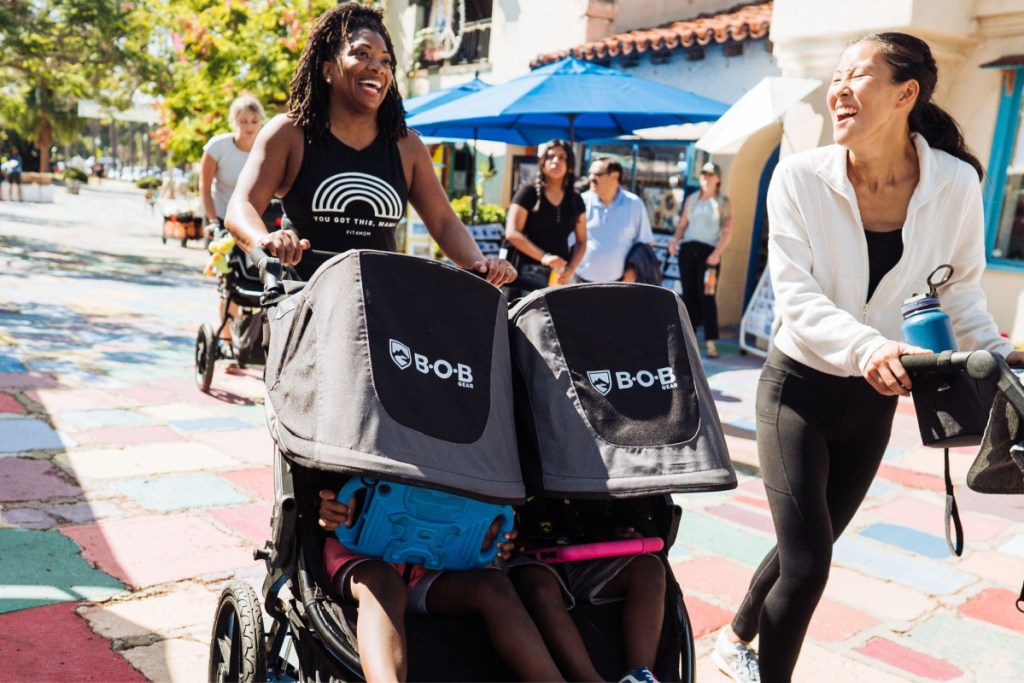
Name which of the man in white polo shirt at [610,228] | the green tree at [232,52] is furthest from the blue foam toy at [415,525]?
the green tree at [232,52]

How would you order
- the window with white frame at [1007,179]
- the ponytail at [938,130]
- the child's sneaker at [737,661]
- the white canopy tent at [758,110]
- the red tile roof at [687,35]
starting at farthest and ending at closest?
1. the red tile roof at [687,35]
2. the white canopy tent at [758,110]
3. the window with white frame at [1007,179]
4. the child's sneaker at [737,661]
5. the ponytail at [938,130]

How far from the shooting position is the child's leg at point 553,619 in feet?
7.04

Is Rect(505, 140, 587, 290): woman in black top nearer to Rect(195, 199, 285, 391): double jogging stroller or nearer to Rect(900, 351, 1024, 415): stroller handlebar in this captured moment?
Rect(195, 199, 285, 391): double jogging stroller

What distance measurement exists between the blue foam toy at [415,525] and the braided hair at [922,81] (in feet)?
5.30

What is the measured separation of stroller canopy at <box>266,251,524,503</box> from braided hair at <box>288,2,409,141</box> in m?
1.03

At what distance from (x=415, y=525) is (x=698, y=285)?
8404 mm

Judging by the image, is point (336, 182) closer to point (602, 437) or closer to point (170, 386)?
point (602, 437)

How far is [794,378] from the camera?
2.81m

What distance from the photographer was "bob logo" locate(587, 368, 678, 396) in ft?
7.65

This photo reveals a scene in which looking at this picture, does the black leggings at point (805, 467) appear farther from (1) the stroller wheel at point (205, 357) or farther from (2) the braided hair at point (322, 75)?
(1) the stroller wheel at point (205, 357)

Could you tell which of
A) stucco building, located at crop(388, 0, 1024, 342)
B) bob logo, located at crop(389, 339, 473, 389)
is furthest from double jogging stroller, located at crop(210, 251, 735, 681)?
stucco building, located at crop(388, 0, 1024, 342)

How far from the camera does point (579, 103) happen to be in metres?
8.45

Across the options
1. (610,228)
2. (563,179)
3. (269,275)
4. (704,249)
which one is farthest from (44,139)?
(269,275)

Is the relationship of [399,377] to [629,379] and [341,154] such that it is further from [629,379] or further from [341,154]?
[341,154]
